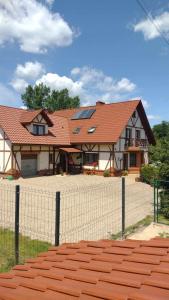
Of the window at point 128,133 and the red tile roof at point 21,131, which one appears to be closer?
the red tile roof at point 21,131

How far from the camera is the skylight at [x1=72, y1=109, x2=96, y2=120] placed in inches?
1335

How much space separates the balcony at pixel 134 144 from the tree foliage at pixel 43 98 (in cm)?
3426

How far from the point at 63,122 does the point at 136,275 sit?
106 feet

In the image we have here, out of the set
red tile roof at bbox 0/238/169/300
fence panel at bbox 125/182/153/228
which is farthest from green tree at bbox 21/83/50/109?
red tile roof at bbox 0/238/169/300

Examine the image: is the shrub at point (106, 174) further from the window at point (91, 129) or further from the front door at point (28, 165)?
the front door at point (28, 165)

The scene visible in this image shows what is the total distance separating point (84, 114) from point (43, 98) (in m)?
32.5

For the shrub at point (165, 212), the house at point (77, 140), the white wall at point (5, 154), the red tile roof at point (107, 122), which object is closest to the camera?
the shrub at point (165, 212)

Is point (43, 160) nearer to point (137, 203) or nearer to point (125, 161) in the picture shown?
point (125, 161)

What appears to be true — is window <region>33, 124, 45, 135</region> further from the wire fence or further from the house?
the wire fence

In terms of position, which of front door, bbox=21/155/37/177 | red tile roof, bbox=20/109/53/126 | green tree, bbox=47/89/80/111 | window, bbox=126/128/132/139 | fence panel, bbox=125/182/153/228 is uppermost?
green tree, bbox=47/89/80/111

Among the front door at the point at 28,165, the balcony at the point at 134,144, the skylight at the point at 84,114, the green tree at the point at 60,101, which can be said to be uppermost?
the green tree at the point at 60,101

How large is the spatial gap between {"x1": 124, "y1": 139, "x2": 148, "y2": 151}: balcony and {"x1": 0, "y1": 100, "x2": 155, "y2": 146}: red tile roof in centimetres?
239

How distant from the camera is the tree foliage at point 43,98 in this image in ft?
211

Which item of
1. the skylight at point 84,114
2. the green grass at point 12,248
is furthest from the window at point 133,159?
the green grass at point 12,248
